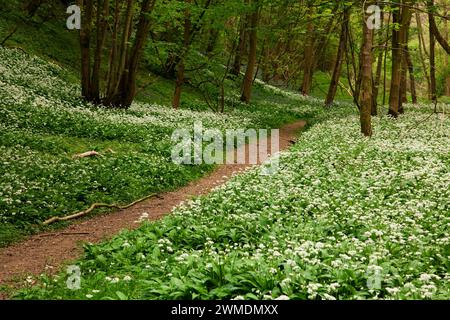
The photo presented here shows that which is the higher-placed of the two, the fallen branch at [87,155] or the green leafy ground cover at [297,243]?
the fallen branch at [87,155]

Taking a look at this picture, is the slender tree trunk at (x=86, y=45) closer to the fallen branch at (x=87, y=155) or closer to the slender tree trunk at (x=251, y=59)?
the fallen branch at (x=87, y=155)

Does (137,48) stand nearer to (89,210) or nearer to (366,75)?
(366,75)

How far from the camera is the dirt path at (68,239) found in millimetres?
8539

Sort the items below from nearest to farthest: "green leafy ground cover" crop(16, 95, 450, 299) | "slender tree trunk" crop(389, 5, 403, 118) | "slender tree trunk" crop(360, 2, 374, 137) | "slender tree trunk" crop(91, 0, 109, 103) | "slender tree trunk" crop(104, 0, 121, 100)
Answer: "green leafy ground cover" crop(16, 95, 450, 299) → "slender tree trunk" crop(360, 2, 374, 137) → "slender tree trunk" crop(91, 0, 109, 103) → "slender tree trunk" crop(104, 0, 121, 100) → "slender tree trunk" crop(389, 5, 403, 118)

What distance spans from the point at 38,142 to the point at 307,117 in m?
21.4

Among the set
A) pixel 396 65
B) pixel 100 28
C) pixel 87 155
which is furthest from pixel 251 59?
pixel 87 155

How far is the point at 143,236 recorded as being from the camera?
920 centimetres

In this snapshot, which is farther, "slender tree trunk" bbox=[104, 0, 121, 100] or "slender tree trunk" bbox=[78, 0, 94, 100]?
"slender tree trunk" bbox=[104, 0, 121, 100]

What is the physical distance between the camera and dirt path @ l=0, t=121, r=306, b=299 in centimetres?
854

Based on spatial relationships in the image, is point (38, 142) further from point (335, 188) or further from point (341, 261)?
point (341, 261)

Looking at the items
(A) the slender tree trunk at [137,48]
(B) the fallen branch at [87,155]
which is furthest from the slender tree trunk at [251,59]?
(B) the fallen branch at [87,155]

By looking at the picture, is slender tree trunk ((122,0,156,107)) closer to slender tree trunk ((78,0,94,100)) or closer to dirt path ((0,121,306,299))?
slender tree trunk ((78,0,94,100))

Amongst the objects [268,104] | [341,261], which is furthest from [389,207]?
[268,104]

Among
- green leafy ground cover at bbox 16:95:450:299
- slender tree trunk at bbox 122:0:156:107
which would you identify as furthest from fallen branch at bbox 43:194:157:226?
slender tree trunk at bbox 122:0:156:107
